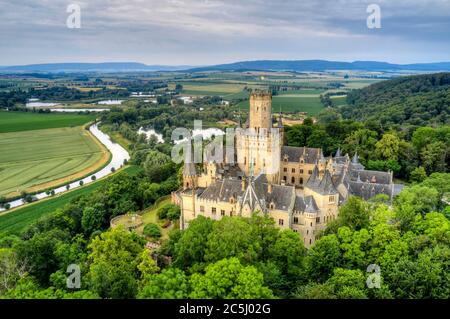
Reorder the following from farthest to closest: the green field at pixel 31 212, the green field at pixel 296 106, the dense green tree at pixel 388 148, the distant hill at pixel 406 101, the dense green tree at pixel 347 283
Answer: the green field at pixel 296 106, the distant hill at pixel 406 101, the dense green tree at pixel 388 148, the green field at pixel 31 212, the dense green tree at pixel 347 283

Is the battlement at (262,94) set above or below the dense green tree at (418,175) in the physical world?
above

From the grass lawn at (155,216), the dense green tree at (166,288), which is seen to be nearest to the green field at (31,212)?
the grass lawn at (155,216)

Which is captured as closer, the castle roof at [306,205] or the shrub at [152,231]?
the castle roof at [306,205]

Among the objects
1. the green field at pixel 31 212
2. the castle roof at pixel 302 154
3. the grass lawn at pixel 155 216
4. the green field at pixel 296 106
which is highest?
the green field at pixel 296 106

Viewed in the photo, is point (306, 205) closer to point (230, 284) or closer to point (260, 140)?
point (260, 140)

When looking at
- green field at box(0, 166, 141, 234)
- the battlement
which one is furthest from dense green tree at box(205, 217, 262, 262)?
green field at box(0, 166, 141, 234)

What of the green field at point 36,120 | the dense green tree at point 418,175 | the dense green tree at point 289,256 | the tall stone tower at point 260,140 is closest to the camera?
the dense green tree at point 289,256

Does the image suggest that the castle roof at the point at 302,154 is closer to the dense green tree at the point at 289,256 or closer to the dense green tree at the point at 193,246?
the dense green tree at the point at 289,256

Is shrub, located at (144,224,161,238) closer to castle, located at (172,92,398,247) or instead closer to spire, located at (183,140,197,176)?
→ castle, located at (172,92,398,247)
